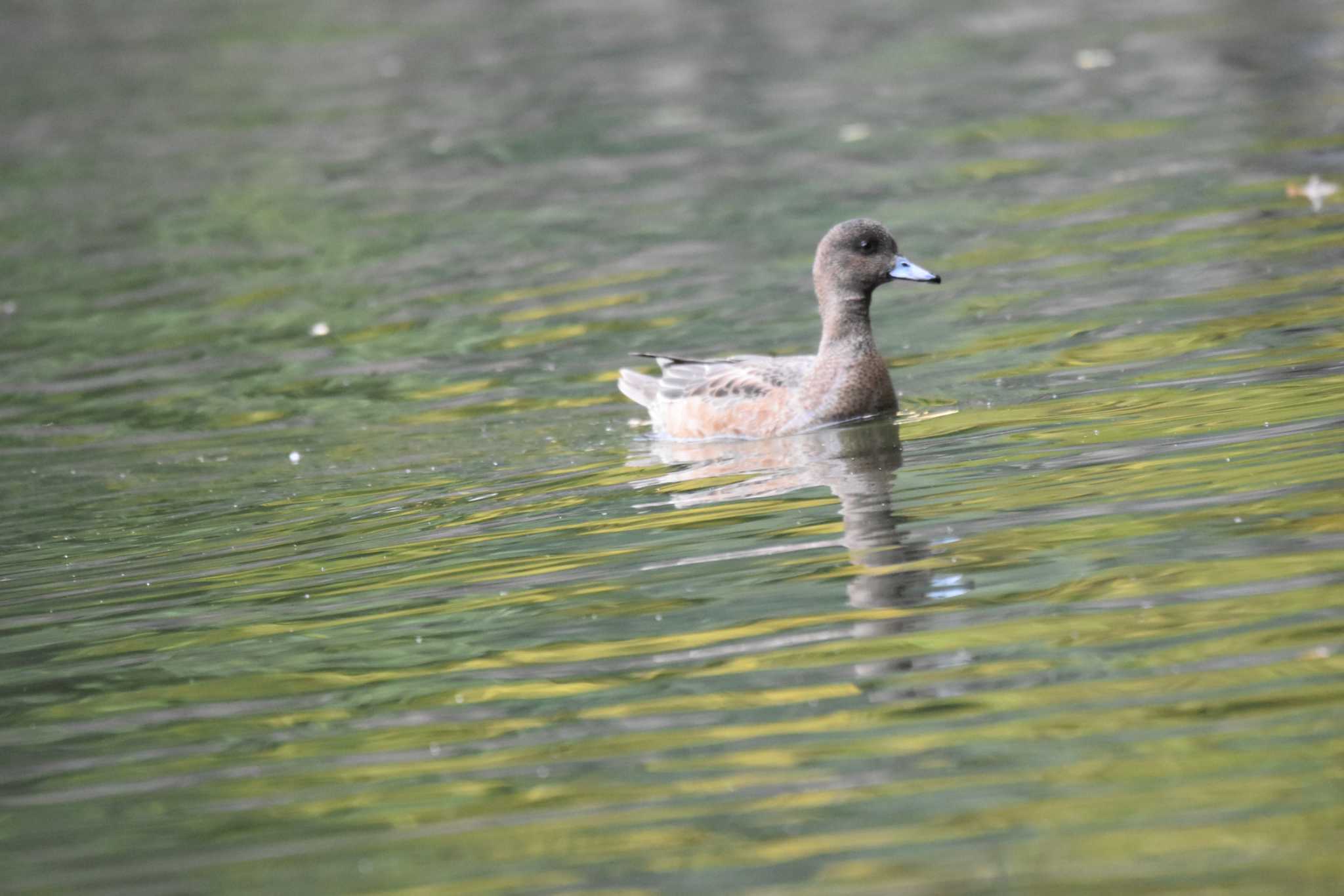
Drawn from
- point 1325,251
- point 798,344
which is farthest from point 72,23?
point 1325,251

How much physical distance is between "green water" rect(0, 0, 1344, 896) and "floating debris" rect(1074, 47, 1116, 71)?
1.26 ft

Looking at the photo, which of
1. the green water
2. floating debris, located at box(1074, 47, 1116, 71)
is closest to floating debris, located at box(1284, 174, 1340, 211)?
the green water

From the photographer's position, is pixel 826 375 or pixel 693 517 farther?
pixel 826 375

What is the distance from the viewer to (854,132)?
18672mm

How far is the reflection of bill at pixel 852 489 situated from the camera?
659 cm

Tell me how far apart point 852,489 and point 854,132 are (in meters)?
10.8

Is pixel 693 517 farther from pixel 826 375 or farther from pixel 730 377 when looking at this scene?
pixel 730 377

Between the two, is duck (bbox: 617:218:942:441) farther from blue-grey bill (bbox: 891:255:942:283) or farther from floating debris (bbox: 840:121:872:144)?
floating debris (bbox: 840:121:872:144)

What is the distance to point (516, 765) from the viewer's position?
18.5ft

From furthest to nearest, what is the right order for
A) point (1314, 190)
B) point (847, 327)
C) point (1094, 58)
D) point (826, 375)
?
point (1094, 58)
point (1314, 190)
point (847, 327)
point (826, 375)

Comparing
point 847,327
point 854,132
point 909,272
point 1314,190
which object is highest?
point 909,272

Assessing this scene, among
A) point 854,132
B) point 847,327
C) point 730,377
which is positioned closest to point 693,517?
point 730,377

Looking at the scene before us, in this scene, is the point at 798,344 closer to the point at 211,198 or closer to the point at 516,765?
the point at 516,765

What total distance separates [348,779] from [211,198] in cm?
1469
